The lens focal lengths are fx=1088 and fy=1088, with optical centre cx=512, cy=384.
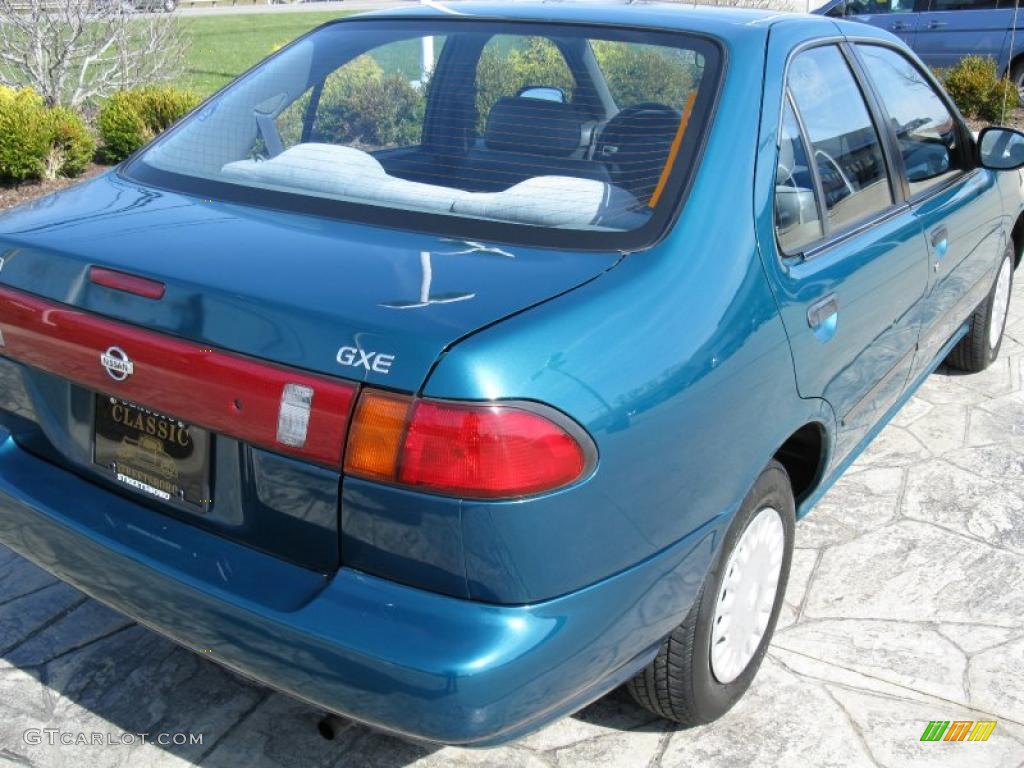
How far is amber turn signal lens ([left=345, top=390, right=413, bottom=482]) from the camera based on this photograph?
1.88 meters

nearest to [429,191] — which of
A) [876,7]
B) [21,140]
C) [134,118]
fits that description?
[21,140]

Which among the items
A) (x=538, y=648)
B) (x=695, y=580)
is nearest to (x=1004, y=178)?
(x=695, y=580)

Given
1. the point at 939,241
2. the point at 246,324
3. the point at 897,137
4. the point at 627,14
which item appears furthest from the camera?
the point at 939,241

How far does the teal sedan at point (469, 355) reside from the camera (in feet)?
6.27

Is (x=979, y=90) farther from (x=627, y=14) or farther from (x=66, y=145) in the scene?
(x=627, y=14)

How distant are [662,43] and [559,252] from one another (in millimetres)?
815

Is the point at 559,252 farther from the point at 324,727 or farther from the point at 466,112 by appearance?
the point at 324,727

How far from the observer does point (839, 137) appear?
308cm

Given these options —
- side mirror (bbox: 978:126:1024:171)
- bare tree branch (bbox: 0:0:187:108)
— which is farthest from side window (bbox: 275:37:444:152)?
bare tree branch (bbox: 0:0:187:108)

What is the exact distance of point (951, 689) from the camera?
2.93m

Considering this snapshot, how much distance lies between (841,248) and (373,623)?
5.40ft

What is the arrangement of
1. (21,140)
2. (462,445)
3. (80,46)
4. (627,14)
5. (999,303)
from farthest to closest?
1. (80,46)
2. (21,140)
3. (999,303)
4. (627,14)
5. (462,445)

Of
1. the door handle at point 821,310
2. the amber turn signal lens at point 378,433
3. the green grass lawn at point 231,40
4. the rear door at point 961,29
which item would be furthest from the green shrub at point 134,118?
the rear door at point 961,29

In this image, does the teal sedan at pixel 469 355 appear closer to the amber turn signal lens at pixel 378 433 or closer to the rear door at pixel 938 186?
the amber turn signal lens at pixel 378 433
